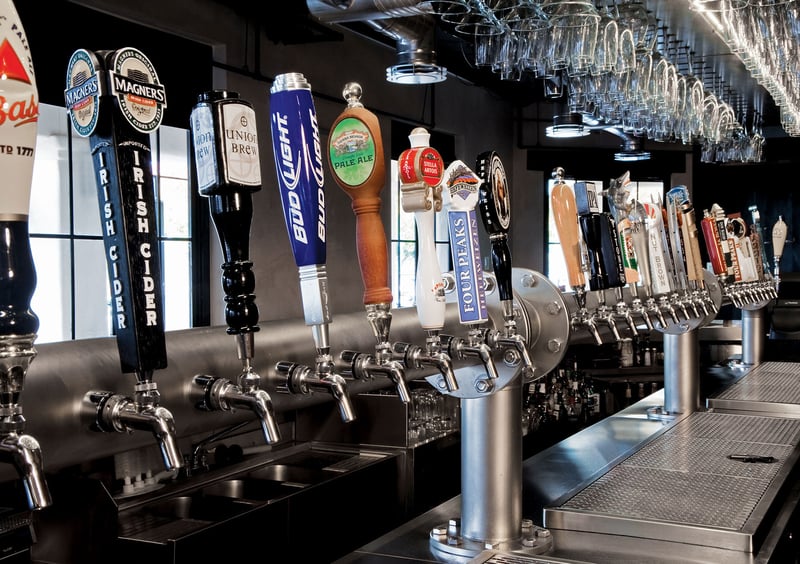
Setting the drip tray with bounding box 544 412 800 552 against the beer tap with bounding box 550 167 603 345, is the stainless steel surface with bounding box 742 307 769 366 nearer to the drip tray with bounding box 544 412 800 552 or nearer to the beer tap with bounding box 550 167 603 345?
the drip tray with bounding box 544 412 800 552

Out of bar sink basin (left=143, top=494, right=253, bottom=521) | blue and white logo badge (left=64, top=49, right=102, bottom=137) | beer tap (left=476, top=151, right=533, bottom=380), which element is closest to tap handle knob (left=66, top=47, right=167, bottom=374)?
Answer: blue and white logo badge (left=64, top=49, right=102, bottom=137)

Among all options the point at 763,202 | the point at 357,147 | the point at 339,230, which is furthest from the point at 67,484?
the point at 763,202

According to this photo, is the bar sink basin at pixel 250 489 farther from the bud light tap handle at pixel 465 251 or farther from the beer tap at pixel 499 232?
the bud light tap handle at pixel 465 251

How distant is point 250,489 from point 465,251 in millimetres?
2929

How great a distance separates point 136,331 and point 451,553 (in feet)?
2.94

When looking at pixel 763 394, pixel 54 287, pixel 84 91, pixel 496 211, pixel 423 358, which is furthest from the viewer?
pixel 54 287

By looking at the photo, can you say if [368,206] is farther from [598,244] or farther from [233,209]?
[598,244]

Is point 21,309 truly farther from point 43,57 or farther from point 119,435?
point 43,57

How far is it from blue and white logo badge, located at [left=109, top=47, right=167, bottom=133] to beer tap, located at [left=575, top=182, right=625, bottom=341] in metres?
0.99

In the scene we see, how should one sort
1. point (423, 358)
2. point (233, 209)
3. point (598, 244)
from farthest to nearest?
point (598, 244)
point (423, 358)
point (233, 209)

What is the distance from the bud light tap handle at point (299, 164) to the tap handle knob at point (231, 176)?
34 mm

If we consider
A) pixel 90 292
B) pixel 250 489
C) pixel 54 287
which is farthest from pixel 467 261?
pixel 90 292

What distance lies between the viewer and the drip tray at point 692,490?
1.53 meters

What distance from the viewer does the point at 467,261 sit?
1078 mm
